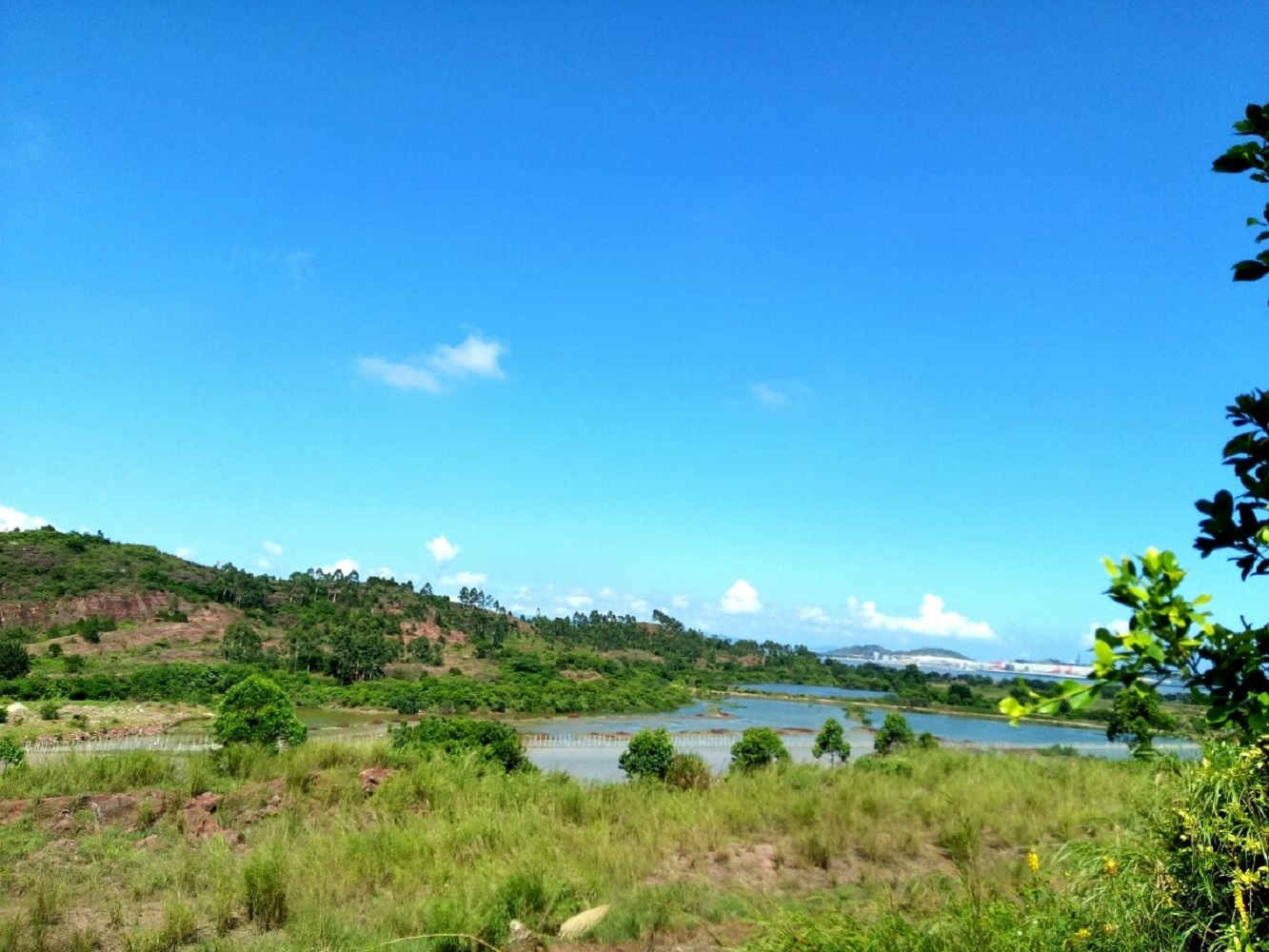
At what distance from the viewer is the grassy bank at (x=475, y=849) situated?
554 centimetres

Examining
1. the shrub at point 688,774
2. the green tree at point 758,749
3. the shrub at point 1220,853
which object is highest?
the shrub at point 1220,853

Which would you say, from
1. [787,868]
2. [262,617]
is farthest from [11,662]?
[787,868]

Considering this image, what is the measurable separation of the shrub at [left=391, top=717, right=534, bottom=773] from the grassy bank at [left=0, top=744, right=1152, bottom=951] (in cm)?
249

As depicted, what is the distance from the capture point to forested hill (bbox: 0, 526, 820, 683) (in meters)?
55.0

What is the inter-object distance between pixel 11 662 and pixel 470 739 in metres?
38.4

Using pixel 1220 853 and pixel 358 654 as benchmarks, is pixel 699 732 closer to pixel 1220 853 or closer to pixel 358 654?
pixel 358 654

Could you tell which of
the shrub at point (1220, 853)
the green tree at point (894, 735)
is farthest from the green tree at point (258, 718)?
the green tree at point (894, 735)

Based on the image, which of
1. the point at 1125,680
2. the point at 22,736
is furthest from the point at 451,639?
the point at 1125,680

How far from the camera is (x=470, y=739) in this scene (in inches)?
630

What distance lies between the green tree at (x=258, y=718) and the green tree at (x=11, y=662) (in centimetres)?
3139

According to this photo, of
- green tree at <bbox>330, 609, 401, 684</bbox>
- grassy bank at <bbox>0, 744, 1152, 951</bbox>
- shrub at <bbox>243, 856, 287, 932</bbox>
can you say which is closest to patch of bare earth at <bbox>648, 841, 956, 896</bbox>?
grassy bank at <bbox>0, 744, 1152, 951</bbox>

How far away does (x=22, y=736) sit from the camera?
25.6m

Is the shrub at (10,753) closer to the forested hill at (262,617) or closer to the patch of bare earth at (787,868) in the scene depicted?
the patch of bare earth at (787,868)

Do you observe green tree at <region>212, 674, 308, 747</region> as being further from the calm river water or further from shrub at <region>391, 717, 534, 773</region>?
shrub at <region>391, 717, 534, 773</region>
